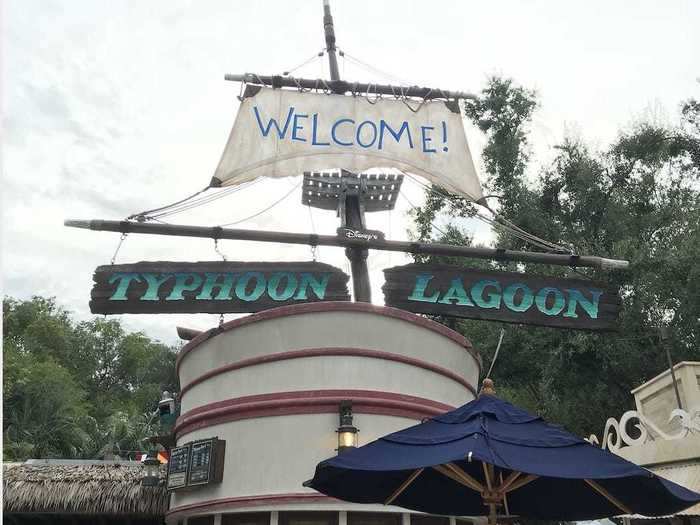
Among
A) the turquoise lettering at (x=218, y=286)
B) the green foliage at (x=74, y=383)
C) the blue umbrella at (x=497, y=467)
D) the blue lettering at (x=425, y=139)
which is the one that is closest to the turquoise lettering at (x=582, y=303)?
the blue umbrella at (x=497, y=467)

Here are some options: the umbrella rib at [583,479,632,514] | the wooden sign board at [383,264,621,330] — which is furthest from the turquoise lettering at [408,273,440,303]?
the umbrella rib at [583,479,632,514]

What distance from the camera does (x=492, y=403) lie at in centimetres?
460

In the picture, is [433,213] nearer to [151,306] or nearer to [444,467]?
[151,306]

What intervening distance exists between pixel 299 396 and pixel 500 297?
3.89m

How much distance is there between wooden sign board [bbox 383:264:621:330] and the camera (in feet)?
33.6

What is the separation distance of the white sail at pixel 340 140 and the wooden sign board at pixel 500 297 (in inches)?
182

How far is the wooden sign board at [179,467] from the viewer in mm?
9016

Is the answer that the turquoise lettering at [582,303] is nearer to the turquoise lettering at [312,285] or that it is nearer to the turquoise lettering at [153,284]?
the turquoise lettering at [312,285]

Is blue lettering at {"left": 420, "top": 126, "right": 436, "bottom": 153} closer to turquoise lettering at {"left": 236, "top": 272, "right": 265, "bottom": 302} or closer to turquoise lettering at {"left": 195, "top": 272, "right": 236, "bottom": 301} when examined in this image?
turquoise lettering at {"left": 236, "top": 272, "right": 265, "bottom": 302}

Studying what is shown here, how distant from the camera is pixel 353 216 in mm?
14812

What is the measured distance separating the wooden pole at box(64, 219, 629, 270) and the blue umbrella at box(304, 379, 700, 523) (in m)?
6.50

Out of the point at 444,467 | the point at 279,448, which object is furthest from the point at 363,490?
the point at 279,448

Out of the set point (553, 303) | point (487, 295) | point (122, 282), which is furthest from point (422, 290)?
point (122, 282)

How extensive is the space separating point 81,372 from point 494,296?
45.9 m
